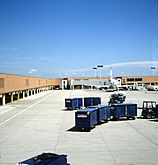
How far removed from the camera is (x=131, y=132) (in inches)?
913

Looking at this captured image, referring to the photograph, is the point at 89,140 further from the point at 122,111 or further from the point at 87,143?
the point at 122,111

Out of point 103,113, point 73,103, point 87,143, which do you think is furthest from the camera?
point 73,103

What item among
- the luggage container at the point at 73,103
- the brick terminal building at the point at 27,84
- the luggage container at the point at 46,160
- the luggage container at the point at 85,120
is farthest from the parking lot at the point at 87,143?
the brick terminal building at the point at 27,84

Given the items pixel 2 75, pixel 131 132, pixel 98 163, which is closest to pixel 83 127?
pixel 131 132

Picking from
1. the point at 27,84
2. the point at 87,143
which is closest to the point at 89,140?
the point at 87,143

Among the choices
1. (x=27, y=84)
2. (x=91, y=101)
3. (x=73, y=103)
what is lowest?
(x=73, y=103)

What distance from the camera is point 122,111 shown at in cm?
3042

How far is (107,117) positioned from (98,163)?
15061mm

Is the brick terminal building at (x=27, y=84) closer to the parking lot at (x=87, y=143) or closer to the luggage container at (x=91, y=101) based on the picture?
the luggage container at (x=91, y=101)

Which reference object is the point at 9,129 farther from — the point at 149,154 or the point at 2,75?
the point at 2,75

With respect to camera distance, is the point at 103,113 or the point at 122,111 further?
the point at 122,111

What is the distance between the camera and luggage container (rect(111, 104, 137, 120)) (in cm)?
3023

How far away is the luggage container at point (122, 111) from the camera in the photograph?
30.2 meters

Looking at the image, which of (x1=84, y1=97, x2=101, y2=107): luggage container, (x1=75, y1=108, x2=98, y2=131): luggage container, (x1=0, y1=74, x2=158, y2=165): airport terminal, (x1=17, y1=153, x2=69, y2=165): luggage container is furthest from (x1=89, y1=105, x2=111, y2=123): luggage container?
(x1=17, y1=153, x2=69, y2=165): luggage container
